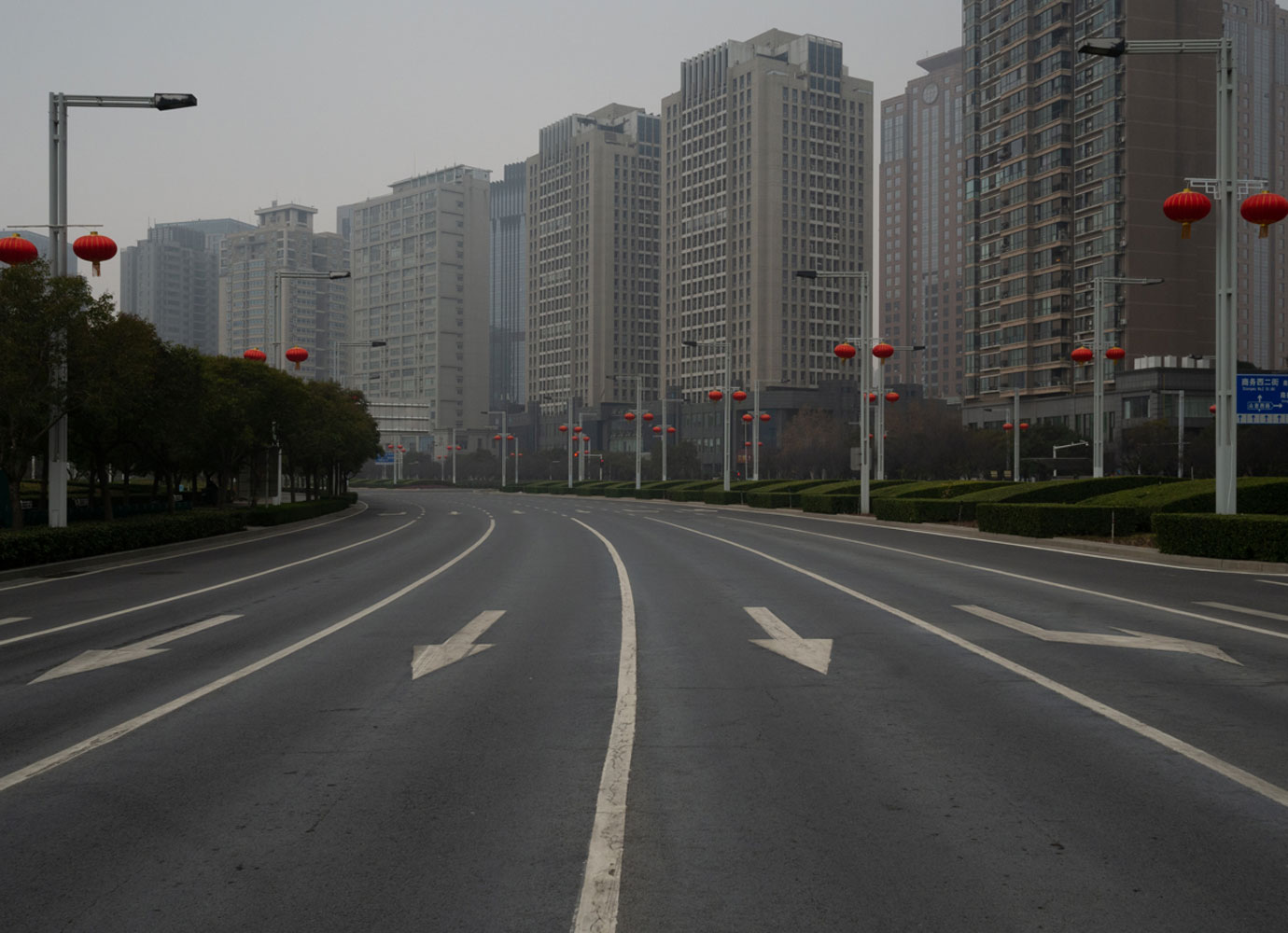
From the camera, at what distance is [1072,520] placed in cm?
2789

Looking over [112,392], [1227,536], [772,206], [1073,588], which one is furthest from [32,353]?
[772,206]

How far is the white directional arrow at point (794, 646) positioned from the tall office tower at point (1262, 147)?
17331 centimetres

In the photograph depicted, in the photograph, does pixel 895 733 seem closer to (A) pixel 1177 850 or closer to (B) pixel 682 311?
(A) pixel 1177 850

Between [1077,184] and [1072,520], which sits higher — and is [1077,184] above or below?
above

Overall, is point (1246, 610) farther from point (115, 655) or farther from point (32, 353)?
point (32, 353)

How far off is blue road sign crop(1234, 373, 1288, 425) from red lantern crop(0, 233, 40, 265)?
76.5ft

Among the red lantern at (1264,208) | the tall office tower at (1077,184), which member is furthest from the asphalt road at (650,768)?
the tall office tower at (1077,184)

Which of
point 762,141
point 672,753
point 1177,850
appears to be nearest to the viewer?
point 1177,850

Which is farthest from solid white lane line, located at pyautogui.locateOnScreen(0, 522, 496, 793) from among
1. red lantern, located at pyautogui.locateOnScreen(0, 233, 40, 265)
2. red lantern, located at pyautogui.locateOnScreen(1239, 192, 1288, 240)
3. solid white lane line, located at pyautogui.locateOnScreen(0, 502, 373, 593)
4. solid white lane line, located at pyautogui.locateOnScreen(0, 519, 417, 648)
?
red lantern, located at pyautogui.locateOnScreen(1239, 192, 1288, 240)

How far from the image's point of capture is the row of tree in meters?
23.8

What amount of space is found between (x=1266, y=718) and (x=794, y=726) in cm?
328

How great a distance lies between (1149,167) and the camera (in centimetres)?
10225

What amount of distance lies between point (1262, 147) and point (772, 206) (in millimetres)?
76739

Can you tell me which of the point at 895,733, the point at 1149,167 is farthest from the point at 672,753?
the point at 1149,167
